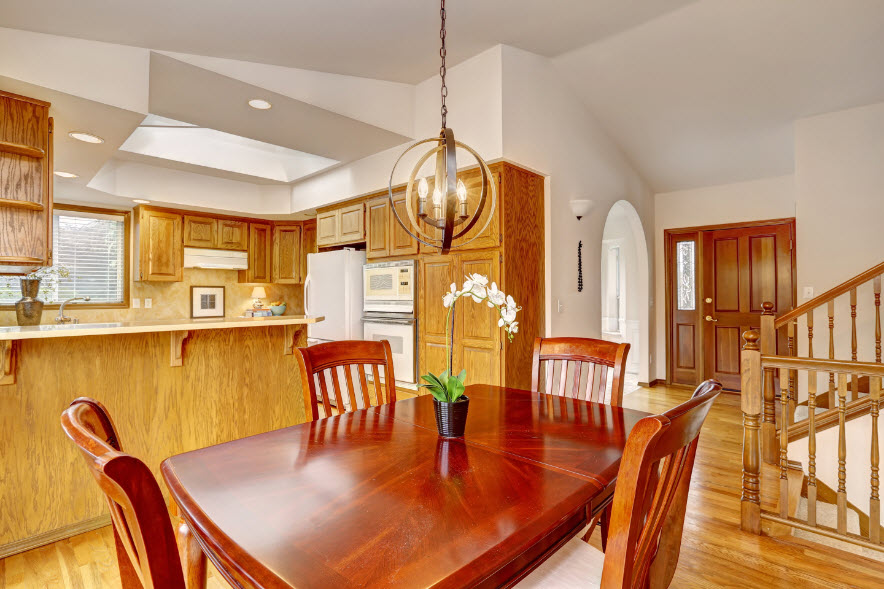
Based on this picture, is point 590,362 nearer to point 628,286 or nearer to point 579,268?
point 579,268

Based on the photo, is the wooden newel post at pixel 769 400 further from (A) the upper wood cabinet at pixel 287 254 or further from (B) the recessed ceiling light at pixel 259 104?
(A) the upper wood cabinet at pixel 287 254

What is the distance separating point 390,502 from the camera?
93cm

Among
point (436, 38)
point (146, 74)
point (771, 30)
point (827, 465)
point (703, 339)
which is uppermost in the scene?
point (771, 30)

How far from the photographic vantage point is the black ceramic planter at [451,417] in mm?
1324

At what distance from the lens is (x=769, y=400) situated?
297 centimetres

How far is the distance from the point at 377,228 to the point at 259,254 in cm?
248

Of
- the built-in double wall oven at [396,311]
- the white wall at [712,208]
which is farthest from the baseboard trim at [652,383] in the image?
the built-in double wall oven at [396,311]

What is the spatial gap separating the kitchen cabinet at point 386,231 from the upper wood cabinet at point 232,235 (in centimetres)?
227

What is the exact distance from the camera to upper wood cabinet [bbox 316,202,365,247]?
4.31 meters

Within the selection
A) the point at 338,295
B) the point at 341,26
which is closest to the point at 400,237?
the point at 338,295

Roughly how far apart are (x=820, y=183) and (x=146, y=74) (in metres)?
4.99

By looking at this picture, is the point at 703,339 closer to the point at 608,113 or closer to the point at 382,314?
the point at 608,113

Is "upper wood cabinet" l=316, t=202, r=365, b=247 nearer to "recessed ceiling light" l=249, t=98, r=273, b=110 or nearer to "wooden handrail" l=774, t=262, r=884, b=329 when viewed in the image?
"recessed ceiling light" l=249, t=98, r=273, b=110

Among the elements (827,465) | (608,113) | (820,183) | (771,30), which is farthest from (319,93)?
(827,465)
